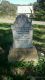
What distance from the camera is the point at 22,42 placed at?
9844 millimetres

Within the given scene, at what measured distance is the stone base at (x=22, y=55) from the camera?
9.68 meters

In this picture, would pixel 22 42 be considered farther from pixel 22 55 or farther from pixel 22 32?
pixel 22 55

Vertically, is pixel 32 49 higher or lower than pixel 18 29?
lower

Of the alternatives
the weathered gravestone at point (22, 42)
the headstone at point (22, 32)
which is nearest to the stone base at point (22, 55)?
the weathered gravestone at point (22, 42)

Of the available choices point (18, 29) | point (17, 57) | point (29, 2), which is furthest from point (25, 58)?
point (29, 2)

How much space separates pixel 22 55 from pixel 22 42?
516 mm

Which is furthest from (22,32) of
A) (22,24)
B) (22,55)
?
(22,55)

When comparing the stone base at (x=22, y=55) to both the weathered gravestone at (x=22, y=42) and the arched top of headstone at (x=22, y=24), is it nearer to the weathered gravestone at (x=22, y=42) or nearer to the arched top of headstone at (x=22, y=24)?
the weathered gravestone at (x=22, y=42)

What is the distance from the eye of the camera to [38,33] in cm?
1422

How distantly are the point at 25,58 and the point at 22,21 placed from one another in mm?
1455

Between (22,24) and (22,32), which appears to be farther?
(22,32)

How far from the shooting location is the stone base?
9682mm

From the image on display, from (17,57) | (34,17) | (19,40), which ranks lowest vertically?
(34,17)

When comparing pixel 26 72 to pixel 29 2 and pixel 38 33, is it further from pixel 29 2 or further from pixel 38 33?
pixel 29 2
